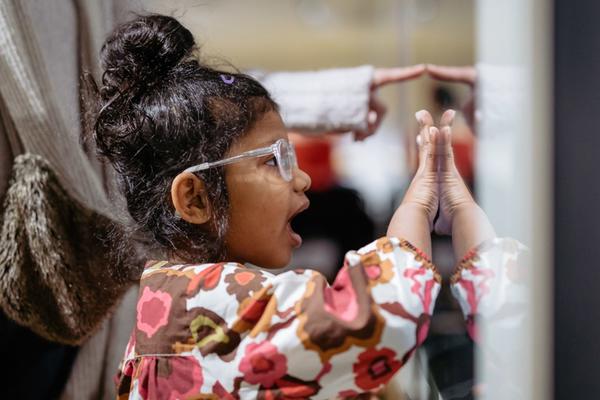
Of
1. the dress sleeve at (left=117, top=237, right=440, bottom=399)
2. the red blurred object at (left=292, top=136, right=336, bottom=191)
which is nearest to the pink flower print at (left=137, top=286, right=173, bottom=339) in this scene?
the dress sleeve at (left=117, top=237, right=440, bottom=399)

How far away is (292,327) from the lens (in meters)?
0.65

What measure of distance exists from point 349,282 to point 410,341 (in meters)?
0.07

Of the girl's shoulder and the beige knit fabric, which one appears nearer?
the girl's shoulder

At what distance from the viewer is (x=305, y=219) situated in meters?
1.82

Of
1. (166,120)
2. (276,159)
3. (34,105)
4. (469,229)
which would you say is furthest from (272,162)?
(34,105)

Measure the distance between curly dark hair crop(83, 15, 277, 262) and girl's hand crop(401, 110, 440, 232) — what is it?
0.61 ft

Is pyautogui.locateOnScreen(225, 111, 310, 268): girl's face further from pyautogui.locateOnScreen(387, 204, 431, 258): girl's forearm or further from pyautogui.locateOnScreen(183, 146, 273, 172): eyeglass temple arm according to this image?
pyautogui.locateOnScreen(387, 204, 431, 258): girl's forearm

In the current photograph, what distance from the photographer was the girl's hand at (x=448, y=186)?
0.65 m

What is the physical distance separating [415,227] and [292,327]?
0.14 m

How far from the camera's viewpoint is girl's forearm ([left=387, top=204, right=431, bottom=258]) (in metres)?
0.67

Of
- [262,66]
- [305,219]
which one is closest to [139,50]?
[262,66]

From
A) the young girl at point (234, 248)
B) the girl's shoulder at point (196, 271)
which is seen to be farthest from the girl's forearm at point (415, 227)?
the girl's shoulder at point (196, 271)

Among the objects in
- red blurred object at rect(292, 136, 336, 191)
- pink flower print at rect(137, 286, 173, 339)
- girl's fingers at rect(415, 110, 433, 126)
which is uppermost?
girl's fingers at rect(415, 110, 433, 126)

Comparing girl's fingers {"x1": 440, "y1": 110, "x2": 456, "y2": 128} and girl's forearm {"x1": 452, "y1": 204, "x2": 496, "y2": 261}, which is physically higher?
girl's fingers {"x1": 440, "y1": 110, "x2": 456, "y2": 128}
